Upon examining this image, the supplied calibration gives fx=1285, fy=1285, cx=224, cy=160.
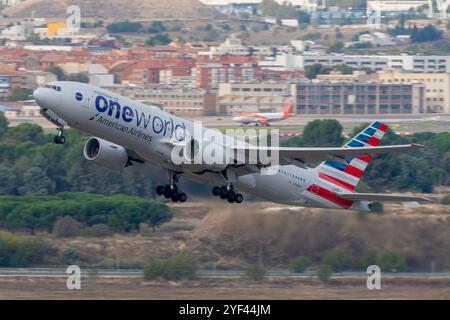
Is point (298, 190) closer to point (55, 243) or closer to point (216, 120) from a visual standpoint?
point (55, 243)

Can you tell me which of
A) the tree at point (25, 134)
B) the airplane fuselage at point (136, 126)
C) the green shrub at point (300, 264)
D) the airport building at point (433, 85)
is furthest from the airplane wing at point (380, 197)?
the airport building at point (433, 85)

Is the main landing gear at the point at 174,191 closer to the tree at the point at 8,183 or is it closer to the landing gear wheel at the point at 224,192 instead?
the landing gear wheel at the point at 224,192

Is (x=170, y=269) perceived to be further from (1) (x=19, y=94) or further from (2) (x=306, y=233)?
(1) (x=19, y=94)

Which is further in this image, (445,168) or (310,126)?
(310,126)
